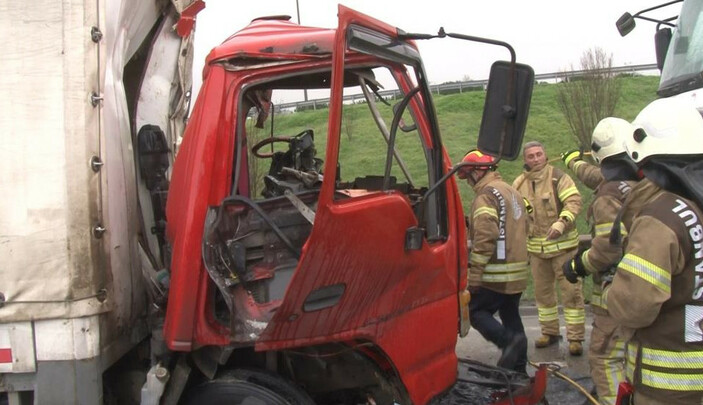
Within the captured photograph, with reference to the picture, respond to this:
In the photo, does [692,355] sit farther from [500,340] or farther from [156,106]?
[156,106]

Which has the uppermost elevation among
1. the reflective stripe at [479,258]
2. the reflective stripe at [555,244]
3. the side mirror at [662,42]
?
the side mirror at [662,42]

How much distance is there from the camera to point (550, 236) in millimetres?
5207

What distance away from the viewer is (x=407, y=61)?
270 cm

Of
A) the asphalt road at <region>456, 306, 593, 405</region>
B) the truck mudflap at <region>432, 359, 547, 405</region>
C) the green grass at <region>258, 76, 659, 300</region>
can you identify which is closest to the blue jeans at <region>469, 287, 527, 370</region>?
the asphalt road at <region>456, 306, 593, 405</region>

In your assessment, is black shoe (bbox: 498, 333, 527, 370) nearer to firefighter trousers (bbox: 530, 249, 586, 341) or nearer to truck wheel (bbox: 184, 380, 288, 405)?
firefighter trousers (bbox: 530, 249, 586, 341)

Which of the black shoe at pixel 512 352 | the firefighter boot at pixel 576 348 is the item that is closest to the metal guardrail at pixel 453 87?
the black shoe at pixel 512 352

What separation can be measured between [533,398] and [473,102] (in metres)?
14.8

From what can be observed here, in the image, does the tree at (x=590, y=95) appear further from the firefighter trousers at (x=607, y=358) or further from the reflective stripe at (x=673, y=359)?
the reflective stripe at (x=673, y=359)

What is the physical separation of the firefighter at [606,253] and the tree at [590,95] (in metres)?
8.39

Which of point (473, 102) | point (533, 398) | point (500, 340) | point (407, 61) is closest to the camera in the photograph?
point (407, 61)

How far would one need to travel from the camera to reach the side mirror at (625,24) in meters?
4.78

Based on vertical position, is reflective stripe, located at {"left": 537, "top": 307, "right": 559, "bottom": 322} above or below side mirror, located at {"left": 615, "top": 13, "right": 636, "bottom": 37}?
below

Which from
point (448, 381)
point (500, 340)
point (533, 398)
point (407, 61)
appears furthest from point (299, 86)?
point (500, 340)

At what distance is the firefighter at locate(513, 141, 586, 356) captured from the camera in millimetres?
5220
